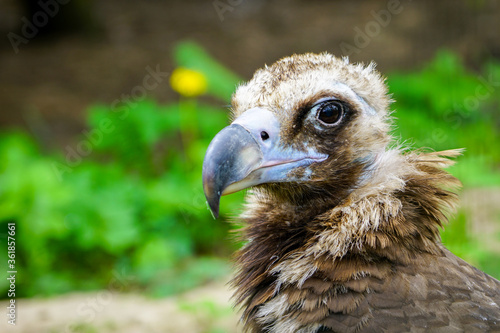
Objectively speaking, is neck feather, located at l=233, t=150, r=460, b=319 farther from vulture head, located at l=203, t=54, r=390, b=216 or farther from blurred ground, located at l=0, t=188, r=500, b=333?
blurred ground, located at l=0, t=188, r=500, b=333

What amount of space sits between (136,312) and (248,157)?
8.66 ft

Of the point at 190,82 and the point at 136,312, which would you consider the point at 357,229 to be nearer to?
the point at 136,312

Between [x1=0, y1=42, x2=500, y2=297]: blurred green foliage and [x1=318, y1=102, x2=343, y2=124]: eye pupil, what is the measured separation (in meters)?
2.22

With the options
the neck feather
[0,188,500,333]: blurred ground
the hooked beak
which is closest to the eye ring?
the hooked beak

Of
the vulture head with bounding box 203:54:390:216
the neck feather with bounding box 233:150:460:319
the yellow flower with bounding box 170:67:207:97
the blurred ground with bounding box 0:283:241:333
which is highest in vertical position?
the yellow flower with bounding box 170:67:207:97

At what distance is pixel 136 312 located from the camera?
468 cm

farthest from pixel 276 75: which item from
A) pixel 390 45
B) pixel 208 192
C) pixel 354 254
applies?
pixel 390 45

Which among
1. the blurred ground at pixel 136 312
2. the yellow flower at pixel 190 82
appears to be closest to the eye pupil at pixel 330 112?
the blurred ground at pixel 136 312

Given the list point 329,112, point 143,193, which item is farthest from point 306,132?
point 143,193

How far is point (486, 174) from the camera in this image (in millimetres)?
5020

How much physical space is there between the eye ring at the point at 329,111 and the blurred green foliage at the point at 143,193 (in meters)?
2.21

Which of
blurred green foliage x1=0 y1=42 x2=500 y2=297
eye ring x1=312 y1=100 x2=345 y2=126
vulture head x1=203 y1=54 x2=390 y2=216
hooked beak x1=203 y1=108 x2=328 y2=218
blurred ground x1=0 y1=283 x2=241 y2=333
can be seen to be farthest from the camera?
blurred green foliage x1=0 y1=42 x2=500 y2=297

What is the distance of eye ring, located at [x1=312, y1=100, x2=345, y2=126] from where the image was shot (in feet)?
8.70

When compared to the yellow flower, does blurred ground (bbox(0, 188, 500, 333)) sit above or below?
below
